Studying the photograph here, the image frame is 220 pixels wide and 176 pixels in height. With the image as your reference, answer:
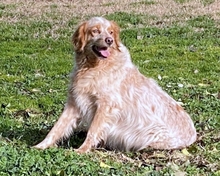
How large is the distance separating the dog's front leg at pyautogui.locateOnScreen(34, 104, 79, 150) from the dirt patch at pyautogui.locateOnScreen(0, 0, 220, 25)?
11.6 m

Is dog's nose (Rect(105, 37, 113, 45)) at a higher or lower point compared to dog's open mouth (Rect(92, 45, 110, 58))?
higher

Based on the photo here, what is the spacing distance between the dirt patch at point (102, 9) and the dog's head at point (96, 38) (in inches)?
453

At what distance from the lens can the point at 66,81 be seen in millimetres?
12203

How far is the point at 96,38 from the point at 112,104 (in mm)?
828

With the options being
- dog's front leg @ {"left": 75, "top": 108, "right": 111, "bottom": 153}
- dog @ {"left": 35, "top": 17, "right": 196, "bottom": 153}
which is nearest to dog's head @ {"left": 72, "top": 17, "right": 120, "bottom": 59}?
dog @ {"left": 35, "top": 17, "right": 196, "bottom": 153}

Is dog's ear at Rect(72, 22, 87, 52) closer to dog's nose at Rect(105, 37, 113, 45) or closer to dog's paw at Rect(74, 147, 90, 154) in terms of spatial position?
dog's nose at Rect(105, 37, 113, 45)

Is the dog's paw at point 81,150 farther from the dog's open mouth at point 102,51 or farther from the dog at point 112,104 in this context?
the dog's open mouth at point 102,51

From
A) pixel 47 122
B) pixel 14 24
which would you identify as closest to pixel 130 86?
pixel 47 122

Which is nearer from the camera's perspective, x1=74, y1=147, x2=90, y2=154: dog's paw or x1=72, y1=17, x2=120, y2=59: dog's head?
x1=74, y1=147, x2=90, y2=154: dog's paw

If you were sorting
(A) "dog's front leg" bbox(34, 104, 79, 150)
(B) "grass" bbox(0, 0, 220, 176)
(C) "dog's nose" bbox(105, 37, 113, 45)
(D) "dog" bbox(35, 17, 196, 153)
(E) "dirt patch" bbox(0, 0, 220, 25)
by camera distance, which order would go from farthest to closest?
1. (E) "dirt patch" bbox(0, 0, 220, 25)
2. (A) "dog's front leg" bbox(34, 104, 79, 150)
3. (D) "dog" bbox(35, 17, 196, 153)
4. (C) "dog's nose" bbox(105, 37, 113, 45)
5. (B) "grass" bbox(0, 0, 220, 176)

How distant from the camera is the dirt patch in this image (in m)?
20.1

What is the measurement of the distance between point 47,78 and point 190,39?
563cm

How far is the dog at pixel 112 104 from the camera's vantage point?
24.3 ft

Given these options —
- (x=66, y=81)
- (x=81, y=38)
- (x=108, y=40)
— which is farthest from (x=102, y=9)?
(x=108, y=40)
